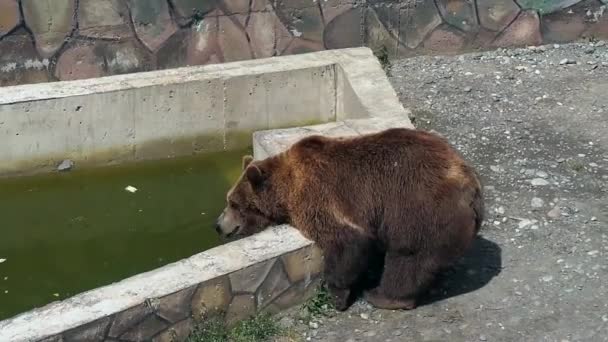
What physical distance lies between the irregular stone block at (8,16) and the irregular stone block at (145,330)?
4.85 metres

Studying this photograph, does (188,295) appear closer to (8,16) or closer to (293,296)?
(293,296)

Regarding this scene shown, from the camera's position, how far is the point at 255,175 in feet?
22.5

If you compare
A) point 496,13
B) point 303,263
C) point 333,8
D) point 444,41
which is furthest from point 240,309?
point 496,13

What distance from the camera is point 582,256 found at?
7.26 m

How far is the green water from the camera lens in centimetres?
786

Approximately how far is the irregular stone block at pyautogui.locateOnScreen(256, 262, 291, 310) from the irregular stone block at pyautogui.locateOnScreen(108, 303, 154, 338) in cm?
83

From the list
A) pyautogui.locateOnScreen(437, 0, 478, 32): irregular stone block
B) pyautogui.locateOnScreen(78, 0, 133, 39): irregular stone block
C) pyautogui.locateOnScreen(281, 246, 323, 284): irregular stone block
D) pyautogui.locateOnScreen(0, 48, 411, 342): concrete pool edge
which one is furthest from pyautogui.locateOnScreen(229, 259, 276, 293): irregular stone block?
pyautogui.locateOnScreen(437, 0, 478, 32): irregular stone block

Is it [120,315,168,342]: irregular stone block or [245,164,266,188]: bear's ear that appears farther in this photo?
[245,164,266,188]: bear's ear

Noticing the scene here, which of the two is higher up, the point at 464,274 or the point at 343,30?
the point at 343,30

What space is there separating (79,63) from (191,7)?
1.26 m

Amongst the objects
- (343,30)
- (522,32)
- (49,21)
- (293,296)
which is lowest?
(293,296)

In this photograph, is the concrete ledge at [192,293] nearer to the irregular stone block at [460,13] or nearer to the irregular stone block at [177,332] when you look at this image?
the irregular stone block at [177,332]

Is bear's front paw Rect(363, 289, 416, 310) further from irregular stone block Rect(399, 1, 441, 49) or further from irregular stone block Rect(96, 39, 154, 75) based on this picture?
irregular stone block Rect(399, 1, 441, 49)

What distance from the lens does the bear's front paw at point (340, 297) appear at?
6.82m
